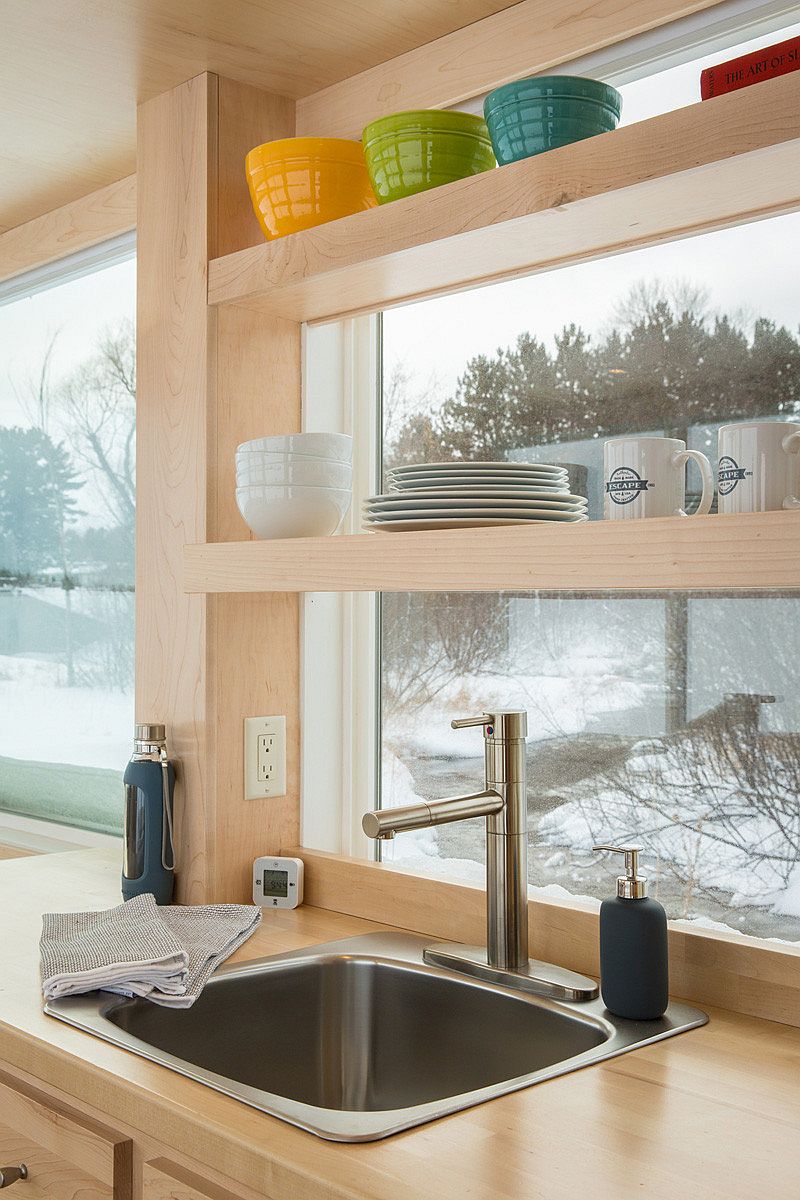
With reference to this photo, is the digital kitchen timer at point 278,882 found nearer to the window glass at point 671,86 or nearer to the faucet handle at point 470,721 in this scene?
the faucet handle at point 470,721

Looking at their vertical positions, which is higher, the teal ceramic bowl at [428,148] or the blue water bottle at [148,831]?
the teal ceramic bowl at [428,148]

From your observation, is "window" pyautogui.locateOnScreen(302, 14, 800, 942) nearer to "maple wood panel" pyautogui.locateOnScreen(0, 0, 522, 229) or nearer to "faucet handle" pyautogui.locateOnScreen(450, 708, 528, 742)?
"faucet handle" pyautogui.locateOnScreen(450, 708, 528, 742)

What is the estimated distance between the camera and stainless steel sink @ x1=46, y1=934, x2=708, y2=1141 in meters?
1.37

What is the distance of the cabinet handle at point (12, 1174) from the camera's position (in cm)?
131

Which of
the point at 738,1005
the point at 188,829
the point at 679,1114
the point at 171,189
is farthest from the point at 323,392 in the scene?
the point at 679,1114

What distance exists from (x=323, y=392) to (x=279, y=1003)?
3.23ft

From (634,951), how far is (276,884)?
72 cm

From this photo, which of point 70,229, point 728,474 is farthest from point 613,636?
point 70,229

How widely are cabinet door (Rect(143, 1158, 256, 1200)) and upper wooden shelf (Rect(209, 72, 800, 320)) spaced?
1.05m

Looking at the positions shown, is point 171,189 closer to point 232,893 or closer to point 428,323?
point 428,323

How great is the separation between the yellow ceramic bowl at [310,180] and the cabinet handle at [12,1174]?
1245 mm

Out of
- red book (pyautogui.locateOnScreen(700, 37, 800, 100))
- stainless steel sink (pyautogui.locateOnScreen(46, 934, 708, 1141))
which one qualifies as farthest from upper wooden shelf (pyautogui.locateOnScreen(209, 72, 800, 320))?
stainless steel sink (pyautogui.locateOnScreen(46, 934, 708, 1141))

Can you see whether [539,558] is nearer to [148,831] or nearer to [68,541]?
[148,831]

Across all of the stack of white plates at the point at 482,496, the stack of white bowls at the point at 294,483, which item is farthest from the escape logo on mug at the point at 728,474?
the stack of white bowls at the point at 294,483
